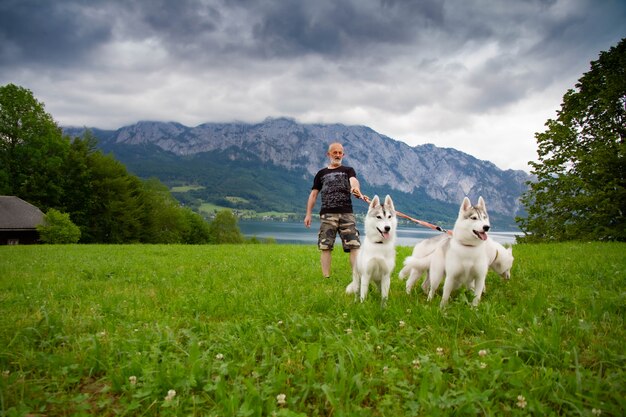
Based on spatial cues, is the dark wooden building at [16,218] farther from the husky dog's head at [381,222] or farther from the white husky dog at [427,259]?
the white husky dog at [427,259]

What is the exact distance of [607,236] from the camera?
20.8 metres

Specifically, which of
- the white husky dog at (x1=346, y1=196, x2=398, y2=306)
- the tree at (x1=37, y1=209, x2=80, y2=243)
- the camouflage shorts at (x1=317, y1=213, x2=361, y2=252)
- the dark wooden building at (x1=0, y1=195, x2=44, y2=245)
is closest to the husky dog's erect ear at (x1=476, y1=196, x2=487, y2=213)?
the white husky dog at (x1=346, y1=196, x2=398, y2=306)

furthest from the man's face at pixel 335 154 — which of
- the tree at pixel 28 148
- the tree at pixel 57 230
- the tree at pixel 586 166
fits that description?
the tree at pixel 28 148

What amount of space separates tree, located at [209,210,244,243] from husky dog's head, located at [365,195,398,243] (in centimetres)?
7310

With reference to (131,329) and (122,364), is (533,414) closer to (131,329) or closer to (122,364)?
(122,364)

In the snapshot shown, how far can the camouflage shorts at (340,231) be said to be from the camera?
792 centimetres

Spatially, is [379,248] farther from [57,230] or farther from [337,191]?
[57,230]

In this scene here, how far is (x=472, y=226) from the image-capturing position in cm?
523

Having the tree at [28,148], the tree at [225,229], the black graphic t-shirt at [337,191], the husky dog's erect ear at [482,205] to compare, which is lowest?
the tree at [225,229]

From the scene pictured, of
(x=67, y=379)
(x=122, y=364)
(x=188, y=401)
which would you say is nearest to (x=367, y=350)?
(x=188, y=401)

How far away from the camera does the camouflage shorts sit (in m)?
7.92

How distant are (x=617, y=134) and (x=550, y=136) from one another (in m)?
3.81

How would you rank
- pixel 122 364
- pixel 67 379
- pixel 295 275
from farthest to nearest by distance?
pixel 295 275
pixel 122 364
pixel 67 379

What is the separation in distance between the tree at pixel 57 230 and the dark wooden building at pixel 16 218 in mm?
4154
